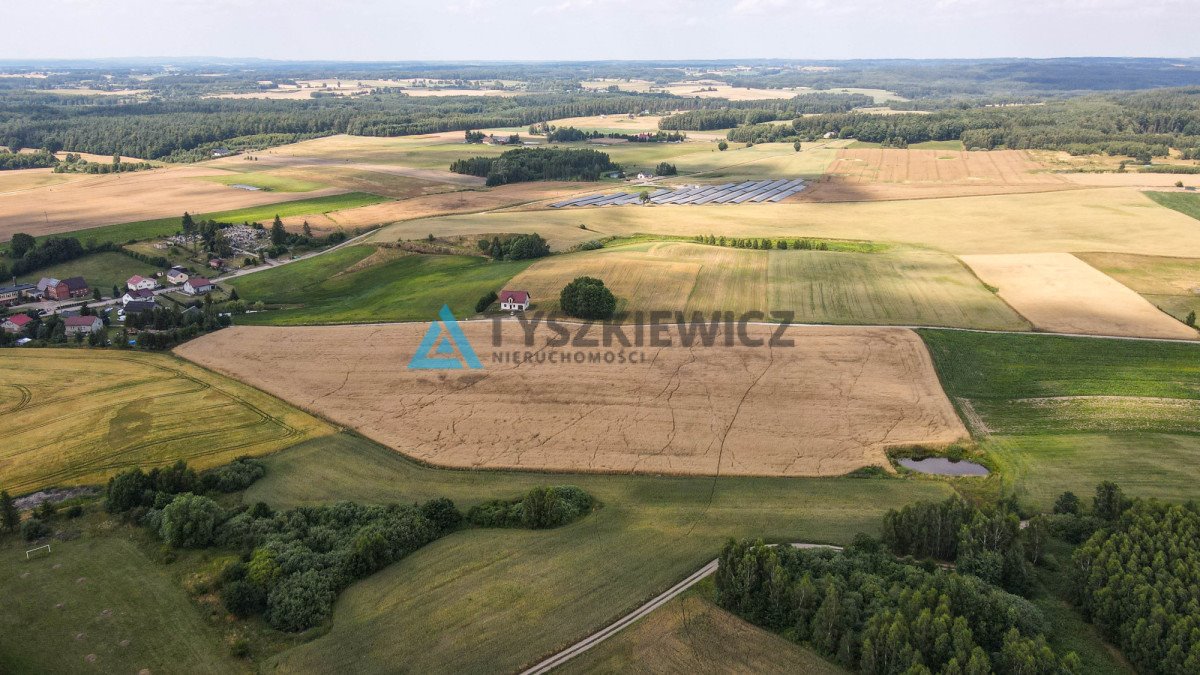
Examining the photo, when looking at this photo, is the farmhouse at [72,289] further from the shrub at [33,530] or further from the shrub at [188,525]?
the shrub at [188,525]

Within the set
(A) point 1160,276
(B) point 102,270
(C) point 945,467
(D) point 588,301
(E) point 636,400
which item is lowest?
(C) point 945,467

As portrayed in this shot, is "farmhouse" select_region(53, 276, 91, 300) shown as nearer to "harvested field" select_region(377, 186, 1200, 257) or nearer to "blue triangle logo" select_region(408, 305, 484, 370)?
"harvested field" select_region(377, 186, 1200, 257)

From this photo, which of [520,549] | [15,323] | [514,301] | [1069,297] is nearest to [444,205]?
[514,301]

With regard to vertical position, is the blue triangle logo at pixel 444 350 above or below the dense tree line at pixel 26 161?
below

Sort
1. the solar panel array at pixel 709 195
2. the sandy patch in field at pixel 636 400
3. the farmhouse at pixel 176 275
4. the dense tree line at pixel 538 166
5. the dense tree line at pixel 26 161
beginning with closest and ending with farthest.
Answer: the sandy patch in field at pixel 636 400
the farmhouse at pixel 176 275
the solar panel array at pixel 709 195
the dense tree line at pixel 538 166
the dense tree line at pixel 26 161

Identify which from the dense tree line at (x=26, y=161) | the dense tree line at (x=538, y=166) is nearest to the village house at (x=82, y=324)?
the dense tree line at (x=538, y=166)

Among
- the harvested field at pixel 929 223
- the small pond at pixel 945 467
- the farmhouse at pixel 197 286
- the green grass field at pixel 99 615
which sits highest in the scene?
the harvested field at pixel 929 223

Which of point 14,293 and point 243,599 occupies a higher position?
point 14,293

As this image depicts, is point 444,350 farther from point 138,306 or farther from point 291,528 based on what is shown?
point 138,306
